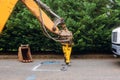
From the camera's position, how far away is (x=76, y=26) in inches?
595

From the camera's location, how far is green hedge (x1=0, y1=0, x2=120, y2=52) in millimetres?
15188

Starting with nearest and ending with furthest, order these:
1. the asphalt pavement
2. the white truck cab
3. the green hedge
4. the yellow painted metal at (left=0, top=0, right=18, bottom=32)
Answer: the yellow painted metal at (left=0, top=0, right=18, bottom=32) < the asphalt pavement < the white truck cab < the green hedge

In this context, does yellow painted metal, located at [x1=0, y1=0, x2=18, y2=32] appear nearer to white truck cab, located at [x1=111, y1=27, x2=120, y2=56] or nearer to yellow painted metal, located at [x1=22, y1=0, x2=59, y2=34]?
yellow painted metal, located at [x1=22, y1=0, x2=59, y2=34]

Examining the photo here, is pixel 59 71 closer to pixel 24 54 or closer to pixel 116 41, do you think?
pixel 116 41

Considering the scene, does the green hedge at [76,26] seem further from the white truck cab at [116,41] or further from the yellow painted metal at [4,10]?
the yellow painted metal at [4,10]

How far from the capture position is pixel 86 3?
1550cm

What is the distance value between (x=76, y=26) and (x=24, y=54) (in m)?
2.26

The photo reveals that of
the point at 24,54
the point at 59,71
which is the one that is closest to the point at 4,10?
the point at 59,71

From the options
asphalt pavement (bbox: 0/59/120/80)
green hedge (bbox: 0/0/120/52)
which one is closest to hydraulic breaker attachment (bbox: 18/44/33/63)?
asphalt pavement (bbox: 0/59/120/80)

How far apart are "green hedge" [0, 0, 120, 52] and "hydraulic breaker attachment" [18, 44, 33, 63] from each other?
0.81m

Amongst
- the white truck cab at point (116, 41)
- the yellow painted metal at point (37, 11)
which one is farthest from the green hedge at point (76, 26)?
the yellow painted metal at point (37, 11)

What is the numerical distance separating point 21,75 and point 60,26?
2.81 metres

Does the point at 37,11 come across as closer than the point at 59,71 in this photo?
No

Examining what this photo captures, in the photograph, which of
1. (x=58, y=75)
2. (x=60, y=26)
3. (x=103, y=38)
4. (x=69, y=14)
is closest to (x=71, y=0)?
(x=69, y=14)
